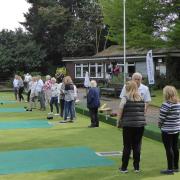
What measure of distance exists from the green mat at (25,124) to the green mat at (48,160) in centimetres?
539

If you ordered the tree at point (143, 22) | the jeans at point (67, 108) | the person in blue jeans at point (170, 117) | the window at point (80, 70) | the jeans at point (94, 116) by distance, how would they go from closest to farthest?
1. the person in blue jeans at point (170, 117)
2. the jeans at point (94, 116)
3. the jeans at point (67, 108)
4. the tree at point (143, 22)
5. the window at point (80, 70)

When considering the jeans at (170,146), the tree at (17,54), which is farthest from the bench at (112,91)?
the tree at (17,54)

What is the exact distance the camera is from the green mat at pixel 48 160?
9.87 metres

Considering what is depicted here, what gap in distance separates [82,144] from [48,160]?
243 cm

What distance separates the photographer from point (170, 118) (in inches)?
352

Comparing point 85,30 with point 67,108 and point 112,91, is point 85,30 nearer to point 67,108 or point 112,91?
point 112,91

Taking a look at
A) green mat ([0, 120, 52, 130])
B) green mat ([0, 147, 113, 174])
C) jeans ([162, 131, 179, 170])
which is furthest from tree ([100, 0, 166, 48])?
jeans ([162, 131, 179, 170])

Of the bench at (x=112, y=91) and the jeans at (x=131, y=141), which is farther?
the bench at (x=112, y=91)

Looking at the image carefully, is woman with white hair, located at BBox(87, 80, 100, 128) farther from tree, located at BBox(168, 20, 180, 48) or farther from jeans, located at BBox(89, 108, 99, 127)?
tree, located at BBox(168, 20, 180, 48)

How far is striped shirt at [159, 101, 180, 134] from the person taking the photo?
8931mm

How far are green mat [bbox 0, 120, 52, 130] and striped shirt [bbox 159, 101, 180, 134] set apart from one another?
890cm

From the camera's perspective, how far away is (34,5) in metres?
67.7

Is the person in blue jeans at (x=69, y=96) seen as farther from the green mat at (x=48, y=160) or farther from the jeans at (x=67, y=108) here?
the green mat at (x=48, y=160)

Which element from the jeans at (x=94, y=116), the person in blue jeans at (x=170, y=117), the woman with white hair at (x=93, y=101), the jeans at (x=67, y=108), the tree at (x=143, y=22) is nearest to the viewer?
the person in blue jeans at (x=170, y=117)
